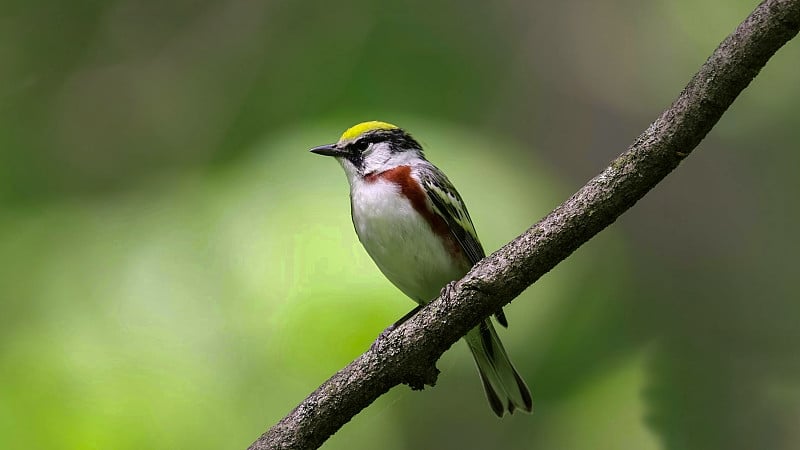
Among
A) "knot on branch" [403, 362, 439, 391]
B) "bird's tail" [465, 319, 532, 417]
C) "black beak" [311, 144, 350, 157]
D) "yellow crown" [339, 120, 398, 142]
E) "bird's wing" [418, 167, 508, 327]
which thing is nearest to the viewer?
"knot on branch" [403, 362, 439, 391]

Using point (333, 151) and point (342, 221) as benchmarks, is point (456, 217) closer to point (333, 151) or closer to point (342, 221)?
point (333, 151)

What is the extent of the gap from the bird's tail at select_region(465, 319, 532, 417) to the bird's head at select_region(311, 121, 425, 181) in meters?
0.79

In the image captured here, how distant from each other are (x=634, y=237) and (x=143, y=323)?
2457mm

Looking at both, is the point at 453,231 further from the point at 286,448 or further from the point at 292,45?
the point at 286,448

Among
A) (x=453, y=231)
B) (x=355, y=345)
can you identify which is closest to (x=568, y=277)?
(x=453, y=231)

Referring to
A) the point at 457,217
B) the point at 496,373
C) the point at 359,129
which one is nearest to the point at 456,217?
the point at 457,217

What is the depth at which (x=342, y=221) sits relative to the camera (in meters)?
2.61

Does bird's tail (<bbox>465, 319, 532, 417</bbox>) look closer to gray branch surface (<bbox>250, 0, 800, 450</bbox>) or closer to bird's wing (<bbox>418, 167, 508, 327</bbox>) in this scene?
bird's wing (<bbox>418, 167, 508, 327</bbox>)

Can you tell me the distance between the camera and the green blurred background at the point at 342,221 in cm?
247

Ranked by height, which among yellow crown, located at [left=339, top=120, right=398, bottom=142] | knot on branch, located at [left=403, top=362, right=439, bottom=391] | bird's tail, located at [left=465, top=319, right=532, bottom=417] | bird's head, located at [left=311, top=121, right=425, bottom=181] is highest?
yellow crown, located at [left=339, top=120, right=398, bottom=142]

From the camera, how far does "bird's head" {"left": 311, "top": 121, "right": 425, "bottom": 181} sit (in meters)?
4.15

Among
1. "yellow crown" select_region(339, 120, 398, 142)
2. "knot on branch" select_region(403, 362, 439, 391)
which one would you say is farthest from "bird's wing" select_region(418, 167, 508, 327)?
"knot on branch" select_region(403, 362, 439, 391)

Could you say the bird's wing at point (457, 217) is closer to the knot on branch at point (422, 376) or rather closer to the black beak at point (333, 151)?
the black beak at point (333, 151)

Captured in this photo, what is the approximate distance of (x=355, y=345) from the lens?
2.48 m
